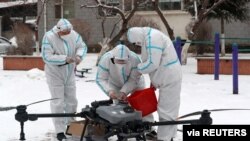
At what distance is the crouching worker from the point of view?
Answer: 6.30 metres

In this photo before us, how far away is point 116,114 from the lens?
5414 millimetres

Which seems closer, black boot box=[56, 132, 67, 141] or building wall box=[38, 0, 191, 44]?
black boot box=[56, 132, 67, 141]

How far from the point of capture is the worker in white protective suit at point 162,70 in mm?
6102

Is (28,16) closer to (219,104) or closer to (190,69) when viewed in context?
(190,69)

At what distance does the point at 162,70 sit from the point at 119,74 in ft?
1.92

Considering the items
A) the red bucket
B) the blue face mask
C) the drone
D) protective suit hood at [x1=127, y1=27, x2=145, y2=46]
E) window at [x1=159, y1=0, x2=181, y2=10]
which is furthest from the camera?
window at [x1=159, y1=0, x2=181, y2=10]

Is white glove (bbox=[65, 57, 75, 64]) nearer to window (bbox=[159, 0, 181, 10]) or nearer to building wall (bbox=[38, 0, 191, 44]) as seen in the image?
building wall (bbox=[38, 0, 191, 44])

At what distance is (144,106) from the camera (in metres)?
6.11

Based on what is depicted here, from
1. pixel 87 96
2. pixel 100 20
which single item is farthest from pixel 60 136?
pixel 100 20

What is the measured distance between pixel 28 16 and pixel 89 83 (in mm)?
31898

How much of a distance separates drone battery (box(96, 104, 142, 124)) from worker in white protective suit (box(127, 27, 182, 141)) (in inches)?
28.1

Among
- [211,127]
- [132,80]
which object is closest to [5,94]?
[132,80]

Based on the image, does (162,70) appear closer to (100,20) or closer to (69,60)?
(69,60)

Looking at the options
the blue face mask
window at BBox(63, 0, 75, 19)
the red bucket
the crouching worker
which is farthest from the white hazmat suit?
window at BBox(63, 0, 75, 19)
